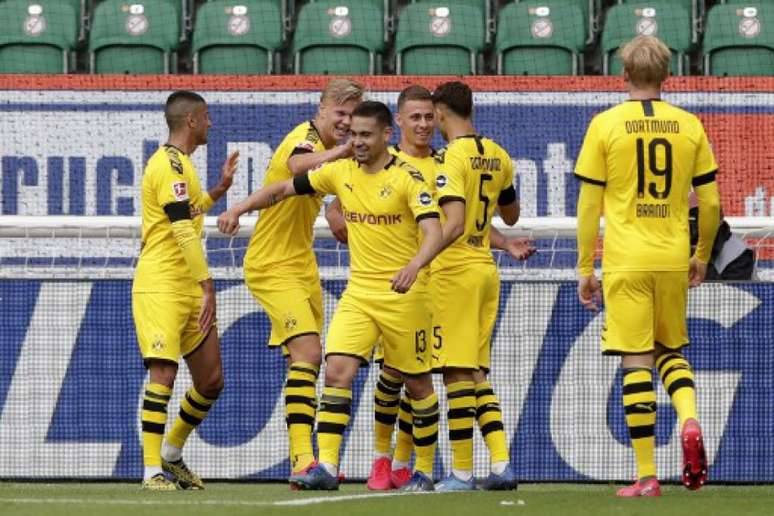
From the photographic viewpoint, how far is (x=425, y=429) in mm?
8414

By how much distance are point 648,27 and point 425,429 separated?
273 inches

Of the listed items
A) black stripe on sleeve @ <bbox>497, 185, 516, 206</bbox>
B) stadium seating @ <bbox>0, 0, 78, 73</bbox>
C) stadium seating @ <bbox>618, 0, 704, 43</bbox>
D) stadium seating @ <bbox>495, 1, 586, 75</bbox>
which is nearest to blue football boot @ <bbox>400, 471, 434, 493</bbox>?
black stripe on sleeve @ <bbox>497, 185, 516, 206</bbox>

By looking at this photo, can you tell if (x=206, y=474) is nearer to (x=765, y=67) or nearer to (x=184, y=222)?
(x=184, y=222)

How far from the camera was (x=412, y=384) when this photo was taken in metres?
8.24

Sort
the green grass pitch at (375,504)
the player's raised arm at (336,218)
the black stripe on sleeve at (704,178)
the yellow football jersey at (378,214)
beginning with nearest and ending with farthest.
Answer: the green grass pitch at (375,504) < the black stripe on sleeve at (704,178) < the yellow football jersey at (378,214) < the player's raised arm at (336,218)

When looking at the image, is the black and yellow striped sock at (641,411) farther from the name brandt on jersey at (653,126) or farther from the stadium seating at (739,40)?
the stadium seating at (739,40)

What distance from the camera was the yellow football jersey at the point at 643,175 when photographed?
7438 millimetres

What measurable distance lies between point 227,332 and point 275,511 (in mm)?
3516

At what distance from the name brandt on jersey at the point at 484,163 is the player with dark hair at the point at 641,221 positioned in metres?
1.06

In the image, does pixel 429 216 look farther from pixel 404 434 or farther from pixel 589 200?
pixel 404 434

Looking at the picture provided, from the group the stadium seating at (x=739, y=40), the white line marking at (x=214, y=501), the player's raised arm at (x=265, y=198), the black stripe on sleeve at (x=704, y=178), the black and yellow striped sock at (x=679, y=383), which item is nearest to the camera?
the white line marking at (x=214, y=501)

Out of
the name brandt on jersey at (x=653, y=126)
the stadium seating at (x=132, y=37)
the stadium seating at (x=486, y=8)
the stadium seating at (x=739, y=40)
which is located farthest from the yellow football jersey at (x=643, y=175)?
the stadium seating at (x=132, y=37)

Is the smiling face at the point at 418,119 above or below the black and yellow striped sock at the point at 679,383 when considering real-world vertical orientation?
above

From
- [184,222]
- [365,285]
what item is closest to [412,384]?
[365,285]
